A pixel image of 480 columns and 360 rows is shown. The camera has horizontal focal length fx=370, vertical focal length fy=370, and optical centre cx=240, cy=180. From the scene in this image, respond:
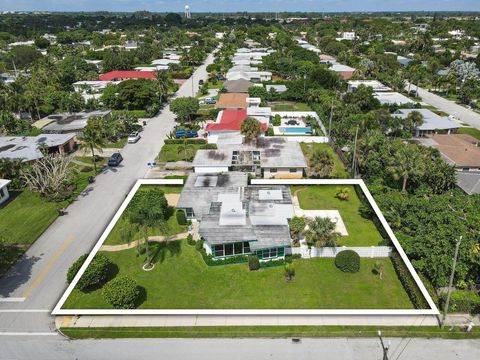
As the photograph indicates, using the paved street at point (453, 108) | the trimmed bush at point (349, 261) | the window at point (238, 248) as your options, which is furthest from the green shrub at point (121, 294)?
the paved street at point (453, 108)

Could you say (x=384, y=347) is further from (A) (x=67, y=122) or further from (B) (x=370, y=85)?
(B) (x=370, y=85)

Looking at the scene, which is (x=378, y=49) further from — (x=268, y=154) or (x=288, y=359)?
(x=288, y=359)

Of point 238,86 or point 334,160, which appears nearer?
point 334,160

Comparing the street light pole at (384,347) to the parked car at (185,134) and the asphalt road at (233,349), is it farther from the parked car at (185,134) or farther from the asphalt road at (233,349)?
the parked car at (185,134)

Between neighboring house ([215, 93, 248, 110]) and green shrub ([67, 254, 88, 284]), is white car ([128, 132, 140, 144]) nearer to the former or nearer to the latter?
neighboring house ([215, 93, 248, 110])

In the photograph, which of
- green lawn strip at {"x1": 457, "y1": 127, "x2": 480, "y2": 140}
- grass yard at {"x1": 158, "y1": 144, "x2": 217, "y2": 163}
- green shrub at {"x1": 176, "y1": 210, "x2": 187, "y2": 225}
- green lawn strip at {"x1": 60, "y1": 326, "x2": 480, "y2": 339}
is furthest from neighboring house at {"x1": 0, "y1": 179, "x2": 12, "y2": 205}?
green lawn strip at {"x1": 457, "y1": 127, "x2": 480, "y2": 140}

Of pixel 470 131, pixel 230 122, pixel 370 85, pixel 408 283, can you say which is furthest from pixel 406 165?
pixel 370 85
